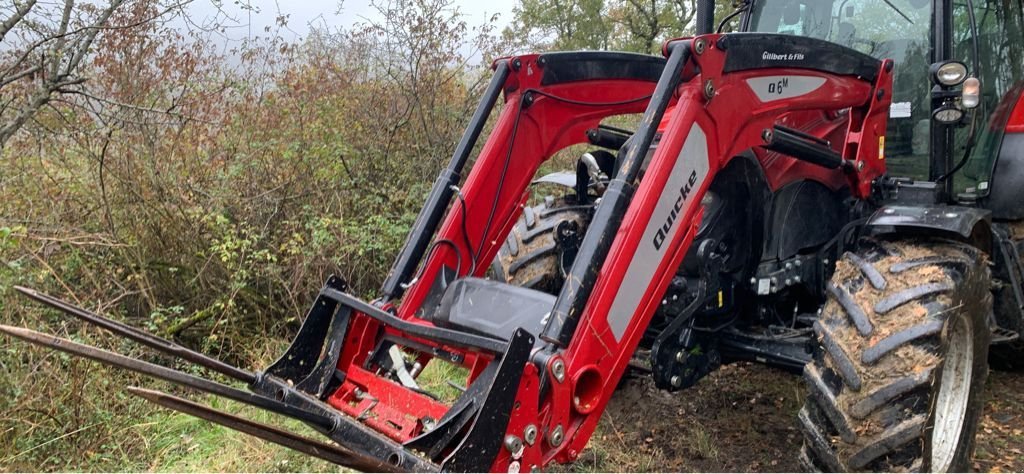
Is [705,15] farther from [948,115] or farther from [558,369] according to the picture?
[558,369]

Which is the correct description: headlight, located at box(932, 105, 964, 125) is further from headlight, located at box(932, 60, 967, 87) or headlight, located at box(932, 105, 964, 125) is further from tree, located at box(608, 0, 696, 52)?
tree, located at box(608, 0, 696, 52)

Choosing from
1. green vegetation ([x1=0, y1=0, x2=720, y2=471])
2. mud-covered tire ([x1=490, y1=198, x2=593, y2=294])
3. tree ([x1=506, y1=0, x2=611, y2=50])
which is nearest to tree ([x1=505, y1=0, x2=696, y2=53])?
tree ([x1=506, y1=0, x2=611, y2=50])

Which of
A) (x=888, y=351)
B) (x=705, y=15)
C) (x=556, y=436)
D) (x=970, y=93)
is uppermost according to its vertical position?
(x=705, y=15)

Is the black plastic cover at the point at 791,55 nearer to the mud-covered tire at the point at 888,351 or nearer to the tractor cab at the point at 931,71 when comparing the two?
the tractor cab at the point at 931,71

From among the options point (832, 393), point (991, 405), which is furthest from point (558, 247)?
point (991, 405)

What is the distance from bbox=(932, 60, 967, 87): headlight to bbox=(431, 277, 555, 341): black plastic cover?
7.20 ft

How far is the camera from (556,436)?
8.50 feet

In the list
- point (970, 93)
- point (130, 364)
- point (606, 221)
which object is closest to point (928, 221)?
point (970, 93)

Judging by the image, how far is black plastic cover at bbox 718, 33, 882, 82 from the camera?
9.89 feet

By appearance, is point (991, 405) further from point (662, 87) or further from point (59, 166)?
point (59, 166)

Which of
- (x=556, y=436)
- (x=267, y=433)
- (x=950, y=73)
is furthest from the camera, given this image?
(x=950, y=73)

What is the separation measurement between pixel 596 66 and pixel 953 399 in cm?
233

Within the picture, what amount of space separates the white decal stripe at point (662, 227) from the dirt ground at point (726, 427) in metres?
1.49

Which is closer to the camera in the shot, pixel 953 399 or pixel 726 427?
pixel 953 399
